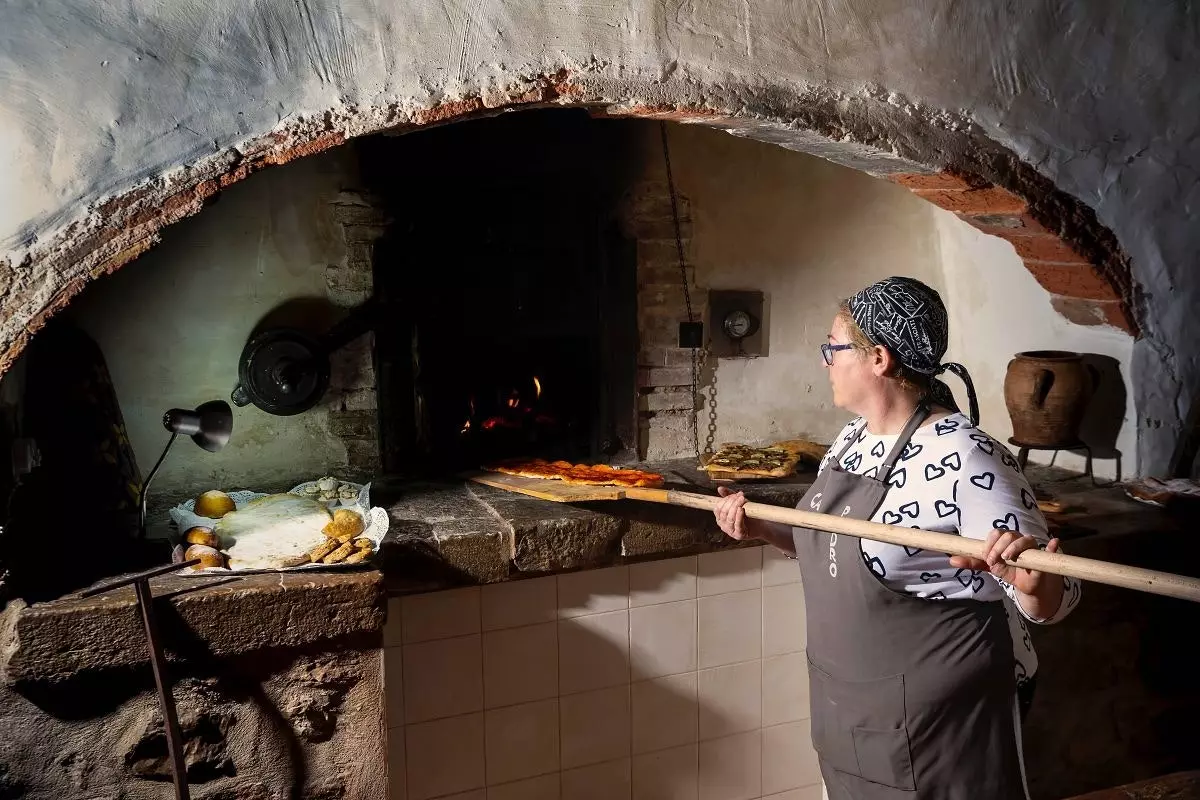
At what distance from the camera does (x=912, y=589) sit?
2225 mm

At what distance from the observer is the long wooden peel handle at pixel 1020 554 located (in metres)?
1.67

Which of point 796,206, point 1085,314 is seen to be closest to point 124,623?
point 796,206

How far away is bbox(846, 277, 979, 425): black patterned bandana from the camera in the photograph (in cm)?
223

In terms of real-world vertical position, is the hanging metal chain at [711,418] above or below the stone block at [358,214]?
below

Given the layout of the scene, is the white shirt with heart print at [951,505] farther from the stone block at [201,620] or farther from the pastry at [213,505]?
the pastry at [213,505]

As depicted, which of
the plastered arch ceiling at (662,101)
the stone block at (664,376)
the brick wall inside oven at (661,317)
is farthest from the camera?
the stone block at (664,376)

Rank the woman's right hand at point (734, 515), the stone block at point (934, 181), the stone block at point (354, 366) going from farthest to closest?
the stone block at point (354, 366) < the stone block at point (934, 181) < the woman's right hand at point (734, 515)

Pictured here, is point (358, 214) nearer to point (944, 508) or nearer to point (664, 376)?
point (664, 376)

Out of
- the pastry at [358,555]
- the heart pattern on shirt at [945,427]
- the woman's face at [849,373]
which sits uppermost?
the woman's face at [849,373]

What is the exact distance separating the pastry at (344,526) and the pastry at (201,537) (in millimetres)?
308

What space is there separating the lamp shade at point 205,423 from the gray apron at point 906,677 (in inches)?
68.0

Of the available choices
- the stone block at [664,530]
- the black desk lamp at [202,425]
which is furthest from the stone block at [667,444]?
the black desk lamp at [202,425]

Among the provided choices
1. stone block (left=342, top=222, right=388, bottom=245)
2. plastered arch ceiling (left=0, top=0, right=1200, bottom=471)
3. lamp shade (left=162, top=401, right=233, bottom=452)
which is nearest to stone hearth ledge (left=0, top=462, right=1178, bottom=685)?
lamp shade (left=162, top=401, right=233, bottom=452)

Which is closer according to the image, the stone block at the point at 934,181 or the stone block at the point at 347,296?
the stone block at the point at 934,181
